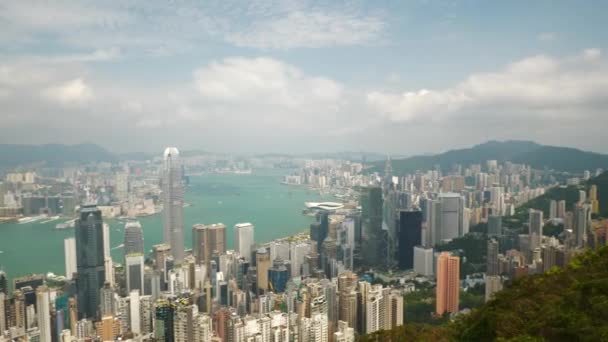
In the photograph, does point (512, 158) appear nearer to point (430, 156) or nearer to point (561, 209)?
point (430, 156)

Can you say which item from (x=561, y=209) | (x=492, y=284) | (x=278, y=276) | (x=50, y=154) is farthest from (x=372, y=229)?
(x=50, y=154)

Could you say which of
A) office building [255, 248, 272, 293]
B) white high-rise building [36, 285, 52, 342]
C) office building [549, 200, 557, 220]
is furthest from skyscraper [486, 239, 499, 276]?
white high-rise building [36, 285, 52, 342]

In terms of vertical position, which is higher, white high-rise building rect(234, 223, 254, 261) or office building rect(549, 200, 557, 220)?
office building rect(549, 200, 557, 220)

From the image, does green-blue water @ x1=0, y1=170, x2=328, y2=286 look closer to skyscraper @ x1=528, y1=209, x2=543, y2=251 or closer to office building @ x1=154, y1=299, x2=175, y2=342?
office building @ x1=154, y1=299, x2=175, y2=342

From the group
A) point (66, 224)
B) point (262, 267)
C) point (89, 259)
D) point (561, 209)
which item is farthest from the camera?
point (561, 209)

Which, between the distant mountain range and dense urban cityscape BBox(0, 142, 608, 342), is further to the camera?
the distant mountain range

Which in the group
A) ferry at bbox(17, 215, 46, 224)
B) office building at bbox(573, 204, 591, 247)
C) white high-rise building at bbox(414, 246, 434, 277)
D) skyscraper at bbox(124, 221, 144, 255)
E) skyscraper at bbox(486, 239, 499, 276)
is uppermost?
ferry at bbox(17, 215, 46, 224)

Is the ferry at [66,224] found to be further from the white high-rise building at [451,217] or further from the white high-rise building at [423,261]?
the white high-rise building at [451,217]

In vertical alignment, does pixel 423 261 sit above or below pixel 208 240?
below
